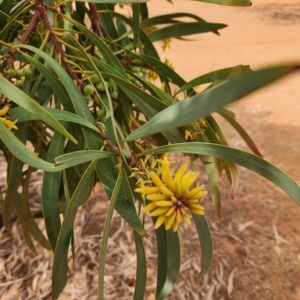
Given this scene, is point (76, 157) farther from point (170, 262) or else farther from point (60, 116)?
point (170, 262)

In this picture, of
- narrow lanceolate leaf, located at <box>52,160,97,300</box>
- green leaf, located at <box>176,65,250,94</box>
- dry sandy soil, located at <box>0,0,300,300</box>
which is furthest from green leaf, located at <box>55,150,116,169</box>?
dry sandy soil, located at <box>0,0,300,300</box>

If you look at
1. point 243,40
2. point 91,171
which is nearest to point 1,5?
point 91,171

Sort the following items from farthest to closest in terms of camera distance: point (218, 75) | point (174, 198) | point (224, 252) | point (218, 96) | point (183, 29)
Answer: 1. point (224, 252)
2. point (183, 29)
3. point (218, 75)
4. point (174, 198)
5. point (218, 96)

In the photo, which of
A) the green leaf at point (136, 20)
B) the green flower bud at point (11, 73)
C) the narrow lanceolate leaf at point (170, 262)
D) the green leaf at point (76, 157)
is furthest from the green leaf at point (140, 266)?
the green leaf at point (136, 20)

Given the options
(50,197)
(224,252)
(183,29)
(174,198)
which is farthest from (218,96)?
(224,252)

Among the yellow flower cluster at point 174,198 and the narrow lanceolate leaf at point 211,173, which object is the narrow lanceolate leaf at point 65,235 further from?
the narrow lanceolate leaf at point 211,173

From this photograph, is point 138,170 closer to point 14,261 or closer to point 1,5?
point 1,5

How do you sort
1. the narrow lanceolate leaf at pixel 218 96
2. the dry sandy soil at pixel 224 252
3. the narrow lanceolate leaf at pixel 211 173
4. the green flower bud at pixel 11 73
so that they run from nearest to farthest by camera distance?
the narrow lanceolate leaf at pixel 218 96 < the green flower bud at pixel 11 73 < the narrow lanceolate leaf at pixel 211 173 < the dry sandy soil at pixel 224 252

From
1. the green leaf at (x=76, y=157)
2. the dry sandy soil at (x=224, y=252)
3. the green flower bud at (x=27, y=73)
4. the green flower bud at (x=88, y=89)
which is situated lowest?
the dry sandy soil at (x=224, y=252)

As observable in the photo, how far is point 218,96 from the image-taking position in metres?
0.28

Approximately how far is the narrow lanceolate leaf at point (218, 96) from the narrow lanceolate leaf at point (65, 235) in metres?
0.13

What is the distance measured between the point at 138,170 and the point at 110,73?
0.19 m

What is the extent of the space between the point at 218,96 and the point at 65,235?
0.99 feet

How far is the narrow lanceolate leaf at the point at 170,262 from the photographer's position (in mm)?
530
